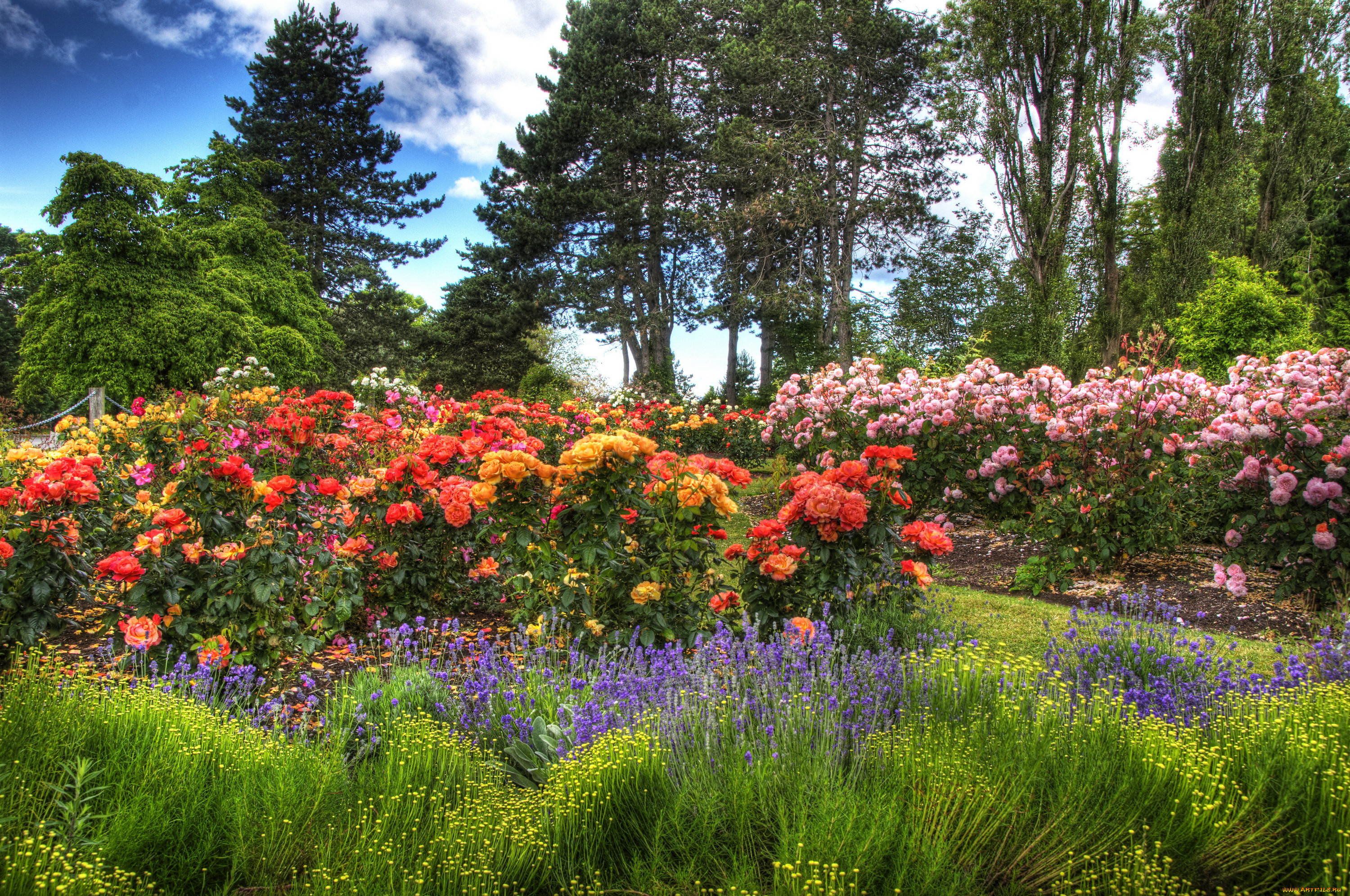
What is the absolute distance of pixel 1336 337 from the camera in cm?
2211

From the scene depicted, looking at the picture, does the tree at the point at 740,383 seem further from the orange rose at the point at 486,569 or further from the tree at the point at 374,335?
the orange rose at the point at 486,569

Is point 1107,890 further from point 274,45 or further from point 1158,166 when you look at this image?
point 274,45

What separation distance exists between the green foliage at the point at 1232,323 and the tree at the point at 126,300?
21.5m

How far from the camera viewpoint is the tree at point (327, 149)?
24.7m

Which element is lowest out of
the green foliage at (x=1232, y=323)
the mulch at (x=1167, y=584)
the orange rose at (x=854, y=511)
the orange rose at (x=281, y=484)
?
the mulch at (x=1167, y=584)

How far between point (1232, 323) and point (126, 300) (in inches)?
961

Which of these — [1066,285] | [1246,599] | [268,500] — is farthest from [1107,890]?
[1066,285]

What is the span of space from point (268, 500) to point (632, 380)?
19.2 meters

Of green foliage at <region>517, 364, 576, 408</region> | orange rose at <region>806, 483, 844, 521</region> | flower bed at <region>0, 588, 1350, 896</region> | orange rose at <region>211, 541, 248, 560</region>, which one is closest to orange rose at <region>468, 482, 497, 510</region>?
flower bed at <region>0, 588, 1350, 896</region>

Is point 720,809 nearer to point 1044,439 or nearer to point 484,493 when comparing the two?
point 484,493

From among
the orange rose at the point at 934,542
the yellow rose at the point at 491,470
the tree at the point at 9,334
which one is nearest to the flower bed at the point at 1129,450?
the orange rose at the point at 934,542

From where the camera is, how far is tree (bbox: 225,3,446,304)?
24.7 metres

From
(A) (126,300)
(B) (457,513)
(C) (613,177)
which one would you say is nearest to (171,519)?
(B) (457,513)

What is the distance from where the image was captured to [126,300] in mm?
16281
